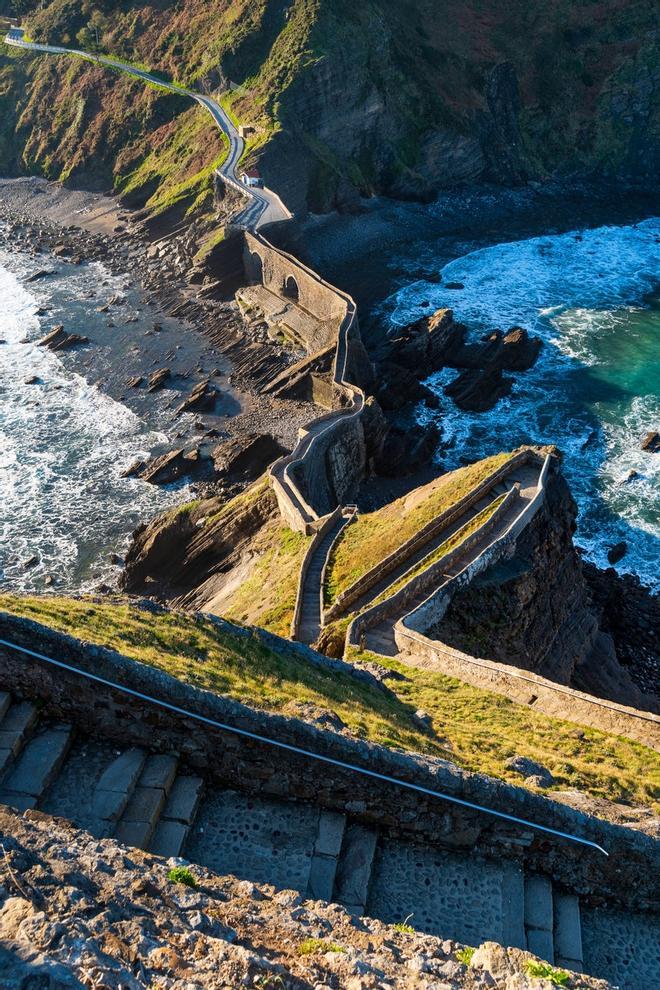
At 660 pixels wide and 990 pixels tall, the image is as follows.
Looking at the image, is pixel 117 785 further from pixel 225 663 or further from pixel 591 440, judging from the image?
pixel 591 440

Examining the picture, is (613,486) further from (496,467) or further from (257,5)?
(257,5)

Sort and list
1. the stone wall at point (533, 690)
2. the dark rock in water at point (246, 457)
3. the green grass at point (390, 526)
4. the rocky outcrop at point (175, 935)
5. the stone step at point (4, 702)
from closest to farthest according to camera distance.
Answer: the rocky outcrop at point (175, 935) < the stone step at point (4, 702) < the stone wall at point (533, 690) < the green grass at point (390, 526) < the dark rock in water at point (246, 457)

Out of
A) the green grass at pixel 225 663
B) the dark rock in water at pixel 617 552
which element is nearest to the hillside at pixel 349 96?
the dark rock in water at pixel 617 552

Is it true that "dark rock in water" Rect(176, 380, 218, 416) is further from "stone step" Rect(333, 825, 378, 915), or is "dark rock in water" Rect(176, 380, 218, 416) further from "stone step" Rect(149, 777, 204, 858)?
"stone step" Rect(333, 825, 378, 915)

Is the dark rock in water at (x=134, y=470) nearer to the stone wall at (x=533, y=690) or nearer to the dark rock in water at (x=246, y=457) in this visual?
the dark rock in water at (x=246, y=457)

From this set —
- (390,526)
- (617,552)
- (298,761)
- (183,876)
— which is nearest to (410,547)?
(390,526)
